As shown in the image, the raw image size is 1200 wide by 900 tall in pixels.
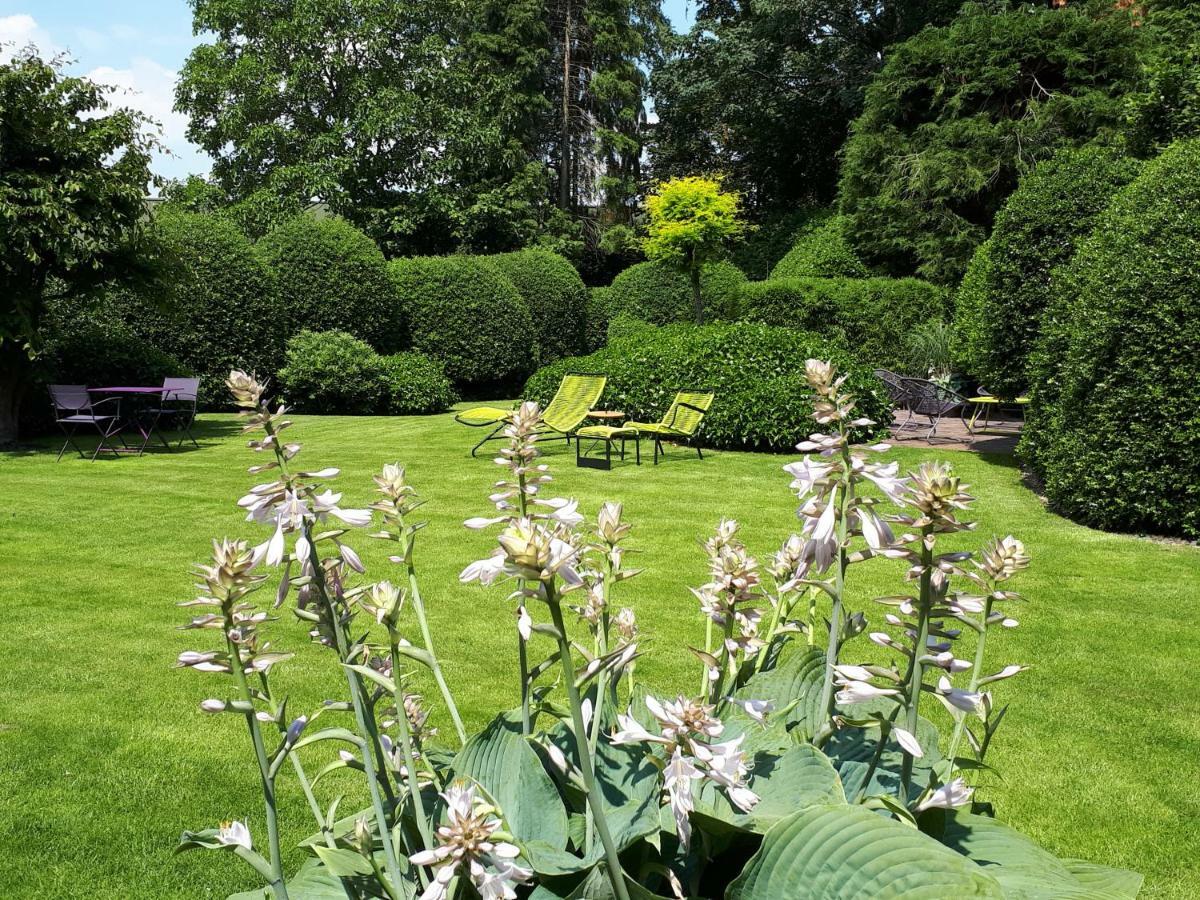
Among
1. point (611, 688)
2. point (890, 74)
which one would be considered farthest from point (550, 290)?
point (611, 688)

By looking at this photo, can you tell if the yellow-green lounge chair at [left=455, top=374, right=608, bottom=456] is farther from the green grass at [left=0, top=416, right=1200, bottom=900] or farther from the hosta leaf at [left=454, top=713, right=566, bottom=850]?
the hosta leaf at [left=454, top=713, right=566, bottom=850]

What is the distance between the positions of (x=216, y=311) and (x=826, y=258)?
13.1m

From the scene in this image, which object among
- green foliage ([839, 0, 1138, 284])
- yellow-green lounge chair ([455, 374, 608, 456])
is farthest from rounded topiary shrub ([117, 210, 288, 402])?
green foliage ([839, 0, 1138, 284])

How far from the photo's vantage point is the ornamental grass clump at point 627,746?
2.81 feet

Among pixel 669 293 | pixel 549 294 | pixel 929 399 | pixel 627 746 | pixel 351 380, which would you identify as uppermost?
pixel 669 293

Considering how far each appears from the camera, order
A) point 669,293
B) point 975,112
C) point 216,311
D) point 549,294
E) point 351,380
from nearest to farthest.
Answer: point 216,311
point 351,380
point 975,112
point 549,294
point 669,293

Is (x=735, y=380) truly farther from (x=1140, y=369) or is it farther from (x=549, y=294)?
(x=549, y=294)

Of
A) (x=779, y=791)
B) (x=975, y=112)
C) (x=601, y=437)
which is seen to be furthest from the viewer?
(x=975, y=112)

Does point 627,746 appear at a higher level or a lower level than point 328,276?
lower

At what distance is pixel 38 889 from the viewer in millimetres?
2477

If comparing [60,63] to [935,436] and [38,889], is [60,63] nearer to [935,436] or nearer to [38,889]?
[38,889]

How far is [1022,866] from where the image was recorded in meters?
1.06

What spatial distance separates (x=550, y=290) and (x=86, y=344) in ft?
33.8

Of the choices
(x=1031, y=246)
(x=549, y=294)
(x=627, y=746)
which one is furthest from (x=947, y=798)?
(x=549, y=294)
